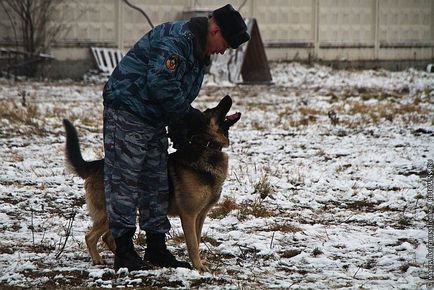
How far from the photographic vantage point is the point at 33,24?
66.9ft

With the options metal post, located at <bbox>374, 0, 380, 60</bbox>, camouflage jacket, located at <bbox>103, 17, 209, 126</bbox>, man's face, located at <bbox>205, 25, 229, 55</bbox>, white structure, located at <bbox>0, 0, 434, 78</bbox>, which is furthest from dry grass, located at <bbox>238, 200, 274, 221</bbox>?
metal post, located at <bbox>374, 0, 380, 60</bbox>

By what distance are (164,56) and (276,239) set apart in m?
1.98

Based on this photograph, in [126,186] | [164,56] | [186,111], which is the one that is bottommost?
[126,186]

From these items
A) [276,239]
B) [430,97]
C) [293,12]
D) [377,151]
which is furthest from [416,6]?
[276,239]

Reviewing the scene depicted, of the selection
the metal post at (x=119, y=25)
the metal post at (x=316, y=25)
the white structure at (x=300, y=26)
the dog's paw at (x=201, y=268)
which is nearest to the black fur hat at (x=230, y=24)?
the dog's paw at (x=201, y=268)

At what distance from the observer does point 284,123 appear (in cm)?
1214

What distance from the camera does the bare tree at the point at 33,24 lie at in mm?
20156

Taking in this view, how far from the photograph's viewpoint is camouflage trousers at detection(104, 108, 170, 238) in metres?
4.70

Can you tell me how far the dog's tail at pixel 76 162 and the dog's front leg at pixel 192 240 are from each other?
715 millimetres

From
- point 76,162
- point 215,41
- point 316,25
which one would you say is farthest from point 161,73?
point 316,25

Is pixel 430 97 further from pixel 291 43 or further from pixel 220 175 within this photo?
pixel 220 175

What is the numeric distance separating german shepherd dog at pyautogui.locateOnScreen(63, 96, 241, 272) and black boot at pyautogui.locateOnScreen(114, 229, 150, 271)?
12.2 inches

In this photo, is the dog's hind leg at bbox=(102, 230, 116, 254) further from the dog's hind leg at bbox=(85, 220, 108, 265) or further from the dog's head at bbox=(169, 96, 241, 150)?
the dog's head at bbox=(169, 96, 241, 150)

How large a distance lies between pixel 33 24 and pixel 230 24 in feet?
55.3
